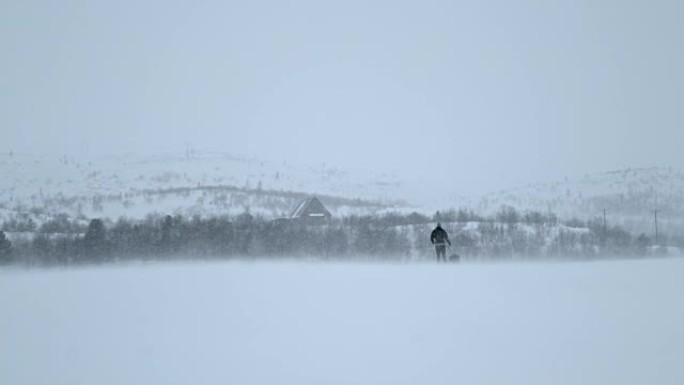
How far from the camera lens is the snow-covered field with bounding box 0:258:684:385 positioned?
338 inches

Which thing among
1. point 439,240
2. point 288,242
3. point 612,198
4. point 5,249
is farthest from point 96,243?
point 612,198

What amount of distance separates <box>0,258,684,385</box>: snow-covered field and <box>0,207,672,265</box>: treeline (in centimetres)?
1596

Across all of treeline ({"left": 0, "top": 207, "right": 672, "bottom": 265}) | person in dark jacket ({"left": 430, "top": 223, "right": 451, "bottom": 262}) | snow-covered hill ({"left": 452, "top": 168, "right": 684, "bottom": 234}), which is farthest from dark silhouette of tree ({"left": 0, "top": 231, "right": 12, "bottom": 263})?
snow-covered hill ({"left": 452, "top": 168, "right": 684, "bottom": 234})

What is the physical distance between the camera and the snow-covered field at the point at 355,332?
8594mm

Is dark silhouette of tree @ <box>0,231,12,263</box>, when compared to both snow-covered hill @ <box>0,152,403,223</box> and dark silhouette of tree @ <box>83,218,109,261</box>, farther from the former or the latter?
snow-covered hill @ <box>0,152,403,223</box>

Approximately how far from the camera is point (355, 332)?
10.3 m

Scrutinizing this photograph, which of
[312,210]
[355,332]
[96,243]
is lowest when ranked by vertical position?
[355,332]

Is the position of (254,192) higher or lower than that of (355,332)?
higher

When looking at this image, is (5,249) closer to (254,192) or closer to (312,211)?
(312,211)

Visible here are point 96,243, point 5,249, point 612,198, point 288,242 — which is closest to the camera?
point 5,249

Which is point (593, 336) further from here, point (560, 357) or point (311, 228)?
point (311, 228)

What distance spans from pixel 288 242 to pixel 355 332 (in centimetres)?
2728

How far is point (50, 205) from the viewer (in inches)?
2980

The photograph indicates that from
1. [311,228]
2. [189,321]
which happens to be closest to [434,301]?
[189,321]
